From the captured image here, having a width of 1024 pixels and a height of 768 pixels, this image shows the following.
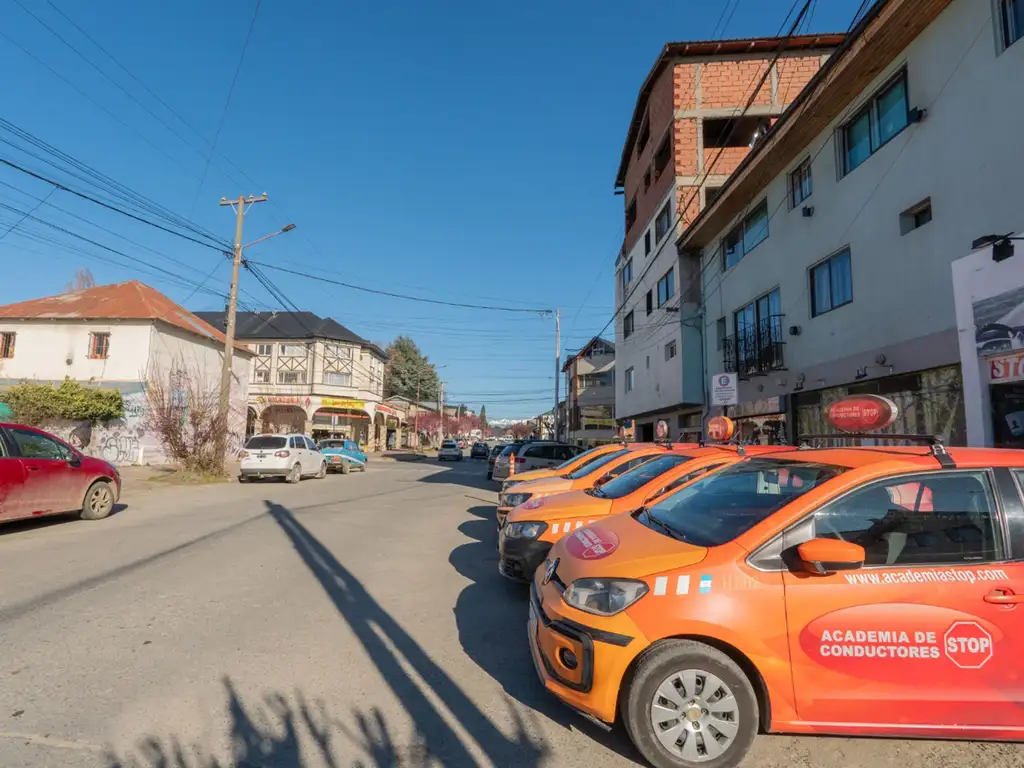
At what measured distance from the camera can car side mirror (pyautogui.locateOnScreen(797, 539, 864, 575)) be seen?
2.91 m

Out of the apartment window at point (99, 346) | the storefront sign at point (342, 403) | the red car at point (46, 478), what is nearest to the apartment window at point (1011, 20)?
the red car at point (46, 478)

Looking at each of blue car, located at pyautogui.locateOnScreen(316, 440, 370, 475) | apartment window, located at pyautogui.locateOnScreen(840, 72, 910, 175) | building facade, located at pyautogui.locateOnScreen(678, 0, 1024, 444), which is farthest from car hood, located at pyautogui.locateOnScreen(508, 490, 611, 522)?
blue car, located at pyautogui.locateOnScreen(316, 440, 370, 475)

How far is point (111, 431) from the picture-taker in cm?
2605

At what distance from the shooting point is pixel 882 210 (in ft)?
39.4

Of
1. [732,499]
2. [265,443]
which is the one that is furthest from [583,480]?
[265,443]

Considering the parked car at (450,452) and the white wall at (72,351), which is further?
the parked car at (450,452)

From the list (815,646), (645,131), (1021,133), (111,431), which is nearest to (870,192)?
(1021,133)

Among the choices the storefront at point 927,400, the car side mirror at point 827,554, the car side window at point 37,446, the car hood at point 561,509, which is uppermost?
the storefront at point 927,400

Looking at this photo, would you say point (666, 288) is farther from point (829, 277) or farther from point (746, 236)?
point (829, 277)

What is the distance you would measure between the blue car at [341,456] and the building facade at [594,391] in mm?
28401

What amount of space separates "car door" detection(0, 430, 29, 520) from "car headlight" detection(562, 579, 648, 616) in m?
8.90

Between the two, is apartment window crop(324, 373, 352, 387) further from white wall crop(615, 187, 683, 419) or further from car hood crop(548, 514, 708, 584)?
car hood crop(548, 514, 708, 584)

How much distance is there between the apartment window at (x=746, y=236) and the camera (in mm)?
17984

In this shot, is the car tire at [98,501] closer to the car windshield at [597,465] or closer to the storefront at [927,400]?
the car windshield at [597,465]
